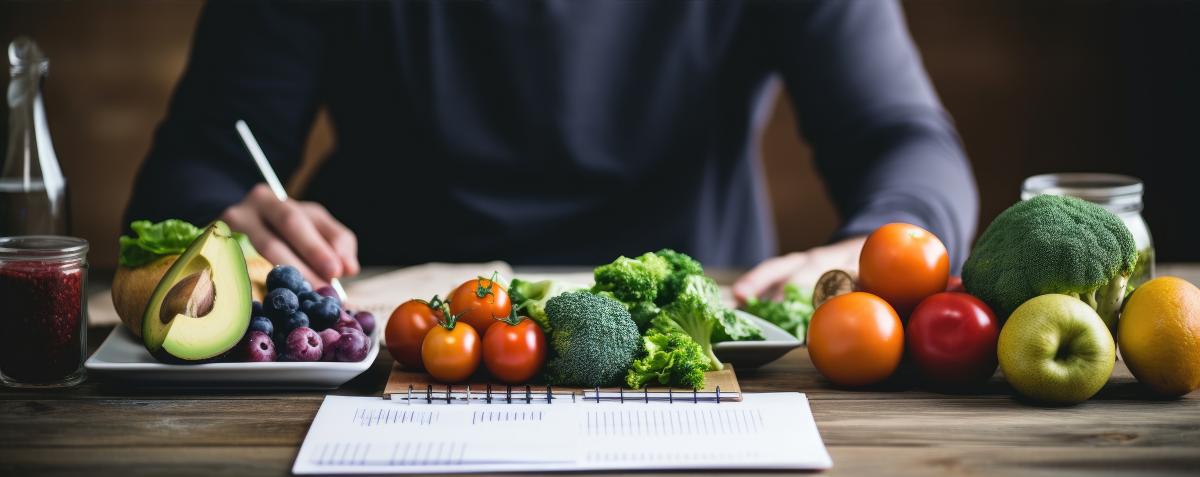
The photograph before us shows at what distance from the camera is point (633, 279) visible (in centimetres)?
110

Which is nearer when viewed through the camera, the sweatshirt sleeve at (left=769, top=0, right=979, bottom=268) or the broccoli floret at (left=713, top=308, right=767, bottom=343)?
the broccoli floret at (left=713, top=308, right=767, bottom=343)

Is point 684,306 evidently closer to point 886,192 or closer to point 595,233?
point 886,192

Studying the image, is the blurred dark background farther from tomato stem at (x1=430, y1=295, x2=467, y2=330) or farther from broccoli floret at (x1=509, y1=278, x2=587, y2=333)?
tomato stem at (x1=430, y1=295, x2=467, y2=330)

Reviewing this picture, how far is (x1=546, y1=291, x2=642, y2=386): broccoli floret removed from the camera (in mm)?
1021

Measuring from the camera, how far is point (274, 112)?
6.51ft

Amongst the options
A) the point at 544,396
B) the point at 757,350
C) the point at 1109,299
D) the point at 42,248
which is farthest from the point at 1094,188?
the point at 42,248

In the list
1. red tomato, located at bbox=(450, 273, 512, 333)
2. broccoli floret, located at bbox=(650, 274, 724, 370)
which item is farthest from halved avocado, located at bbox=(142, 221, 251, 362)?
broccoli floret, located at bbox=(650, 274, 724, 370)

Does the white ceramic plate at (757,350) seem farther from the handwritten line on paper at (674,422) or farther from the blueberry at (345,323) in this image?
the blueberry at (345,323)

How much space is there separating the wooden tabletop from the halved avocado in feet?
0.20

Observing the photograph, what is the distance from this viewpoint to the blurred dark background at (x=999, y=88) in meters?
3.18

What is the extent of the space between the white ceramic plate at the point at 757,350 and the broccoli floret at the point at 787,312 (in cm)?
12

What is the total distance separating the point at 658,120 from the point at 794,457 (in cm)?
128

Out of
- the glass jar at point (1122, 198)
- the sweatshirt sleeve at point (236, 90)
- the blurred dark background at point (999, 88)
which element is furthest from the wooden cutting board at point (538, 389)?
the blurred dark background at point (999, 88)

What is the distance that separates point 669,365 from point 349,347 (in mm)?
331
